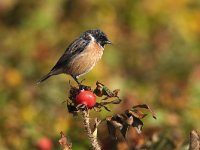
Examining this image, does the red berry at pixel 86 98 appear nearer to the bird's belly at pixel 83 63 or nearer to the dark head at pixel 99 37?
the dark head at pixel 99 37

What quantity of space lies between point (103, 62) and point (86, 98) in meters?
7.80

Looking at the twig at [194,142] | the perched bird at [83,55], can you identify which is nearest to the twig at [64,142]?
the twig at [194,142]

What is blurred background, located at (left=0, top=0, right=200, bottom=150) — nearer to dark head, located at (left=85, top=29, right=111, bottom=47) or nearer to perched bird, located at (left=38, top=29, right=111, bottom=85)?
perched bird, located at (left=38, top=29, right=111, bottom=85)

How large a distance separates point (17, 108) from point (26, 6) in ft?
15.4

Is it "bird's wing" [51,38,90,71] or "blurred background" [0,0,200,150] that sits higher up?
"blurred background" [0,0,200,150]

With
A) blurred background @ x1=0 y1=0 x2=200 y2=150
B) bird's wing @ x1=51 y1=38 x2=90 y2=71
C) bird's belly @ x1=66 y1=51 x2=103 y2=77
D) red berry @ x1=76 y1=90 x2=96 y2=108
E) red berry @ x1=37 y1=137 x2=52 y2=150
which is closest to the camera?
red berry @ x1=76 y1=90 x2=96 y2=108

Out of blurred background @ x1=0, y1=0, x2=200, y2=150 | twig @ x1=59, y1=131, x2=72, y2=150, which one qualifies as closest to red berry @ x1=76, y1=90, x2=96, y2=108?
twig @ x1=59, y1=131, x2=72, y2=150

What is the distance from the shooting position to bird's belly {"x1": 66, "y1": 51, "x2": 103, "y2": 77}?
6.99m

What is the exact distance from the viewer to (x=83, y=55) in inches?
281

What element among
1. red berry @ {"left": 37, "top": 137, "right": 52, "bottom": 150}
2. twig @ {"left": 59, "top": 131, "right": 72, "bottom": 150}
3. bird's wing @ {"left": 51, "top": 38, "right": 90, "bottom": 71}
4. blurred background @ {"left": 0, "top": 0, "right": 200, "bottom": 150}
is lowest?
twig @ {"left": 59, "top": 131, "right": 72, "bottom": 150}

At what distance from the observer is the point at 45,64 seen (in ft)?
38.0

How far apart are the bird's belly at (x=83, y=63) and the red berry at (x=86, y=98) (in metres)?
2.42

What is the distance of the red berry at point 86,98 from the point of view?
4.46 meters

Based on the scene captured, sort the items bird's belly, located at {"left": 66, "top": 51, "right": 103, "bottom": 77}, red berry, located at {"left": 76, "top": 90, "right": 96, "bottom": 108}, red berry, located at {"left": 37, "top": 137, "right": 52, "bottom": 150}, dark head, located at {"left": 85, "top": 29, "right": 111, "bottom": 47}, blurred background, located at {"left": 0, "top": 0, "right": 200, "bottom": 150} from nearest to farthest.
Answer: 1. red berry, located at {"left": 76, "top": 90, "right": 96, "bottom": 108}
2. red berry, located at {"left": 37, "top": 137, "right": 52, "bottom": 150}
3. dark head, located at {"left": 85, "top": 29, "right": 111, "bottom": 47}
4. bird's belly, located at {"left": 66, "top": 51, "right": 103, "bottom": 77}
5. blurred background, located at {"left": 0, "top": 0, "right": 200, "bottom": 150}
